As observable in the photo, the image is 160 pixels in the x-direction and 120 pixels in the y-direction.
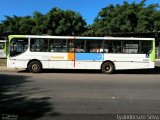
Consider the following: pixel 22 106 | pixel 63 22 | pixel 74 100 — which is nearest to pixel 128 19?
pixel 63 22

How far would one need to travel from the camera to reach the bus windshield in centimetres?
2150

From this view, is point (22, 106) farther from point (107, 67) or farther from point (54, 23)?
point (54, 23)

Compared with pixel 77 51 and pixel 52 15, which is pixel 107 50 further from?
pixel 52 15

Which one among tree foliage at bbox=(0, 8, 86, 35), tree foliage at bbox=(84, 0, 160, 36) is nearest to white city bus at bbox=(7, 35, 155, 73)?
tree foliage at bbox=(84, 0, 160, 36)

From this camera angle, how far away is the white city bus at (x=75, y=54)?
70.7 feet

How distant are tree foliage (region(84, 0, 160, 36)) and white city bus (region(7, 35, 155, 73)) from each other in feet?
65.0

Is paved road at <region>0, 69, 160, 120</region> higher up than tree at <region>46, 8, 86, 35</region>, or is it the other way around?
tree at <region>46, 8, 86, 35</region>

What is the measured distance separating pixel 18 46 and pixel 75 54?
358 cm

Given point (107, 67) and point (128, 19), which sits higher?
point (128, 19)

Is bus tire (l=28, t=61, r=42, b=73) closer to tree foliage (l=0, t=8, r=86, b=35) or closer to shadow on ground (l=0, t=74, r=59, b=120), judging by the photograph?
shadow on ground (l=0, t=74, r=59, b=120)

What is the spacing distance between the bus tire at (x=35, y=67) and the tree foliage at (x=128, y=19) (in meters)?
21.1

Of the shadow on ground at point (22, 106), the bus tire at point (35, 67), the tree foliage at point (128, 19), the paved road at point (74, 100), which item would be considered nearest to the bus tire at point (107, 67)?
the bus tire at point (35, 67)

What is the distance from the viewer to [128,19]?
4375 cm

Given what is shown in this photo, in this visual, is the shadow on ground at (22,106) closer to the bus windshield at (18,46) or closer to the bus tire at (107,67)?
the bus windshield at (18,46)
